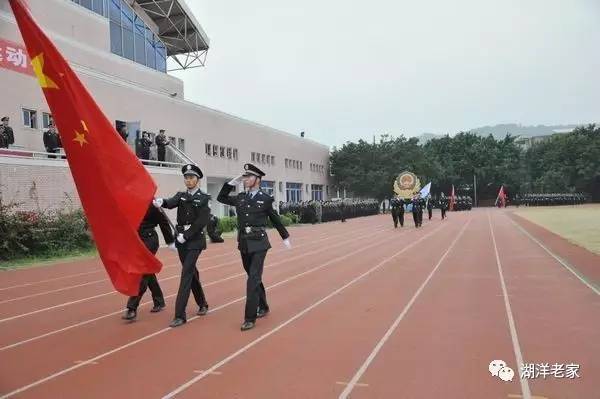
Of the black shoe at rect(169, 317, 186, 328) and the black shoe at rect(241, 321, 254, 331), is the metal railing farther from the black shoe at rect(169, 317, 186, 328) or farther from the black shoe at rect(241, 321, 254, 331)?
the black shoe at rect(241, 321, 254, 331)

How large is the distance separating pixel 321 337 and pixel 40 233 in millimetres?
12744

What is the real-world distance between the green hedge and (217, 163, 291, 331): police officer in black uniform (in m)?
10.7

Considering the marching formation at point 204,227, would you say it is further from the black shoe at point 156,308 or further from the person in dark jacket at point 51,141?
the person in dark jacket at point 51,141

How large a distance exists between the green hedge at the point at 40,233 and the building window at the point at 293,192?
1195 inches

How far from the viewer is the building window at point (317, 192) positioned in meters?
55.5

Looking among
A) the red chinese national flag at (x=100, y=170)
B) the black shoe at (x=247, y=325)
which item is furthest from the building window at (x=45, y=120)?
the black shoe at (x=247, y=325)

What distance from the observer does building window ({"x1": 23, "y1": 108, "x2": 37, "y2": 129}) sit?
20.5 meters

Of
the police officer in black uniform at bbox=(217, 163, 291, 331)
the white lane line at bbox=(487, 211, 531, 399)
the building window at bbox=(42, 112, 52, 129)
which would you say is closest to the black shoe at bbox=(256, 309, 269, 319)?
the police officer in black uniform at bbox=(217, 163, 291, 331)

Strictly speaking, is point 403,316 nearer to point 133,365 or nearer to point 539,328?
point 539,328

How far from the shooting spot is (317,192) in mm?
56906

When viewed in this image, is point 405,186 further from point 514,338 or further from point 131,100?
point 514,338

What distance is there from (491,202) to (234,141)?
52.9 m

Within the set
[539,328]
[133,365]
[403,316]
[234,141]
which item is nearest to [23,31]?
[133,365]

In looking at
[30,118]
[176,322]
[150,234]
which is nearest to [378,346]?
[176,322]
